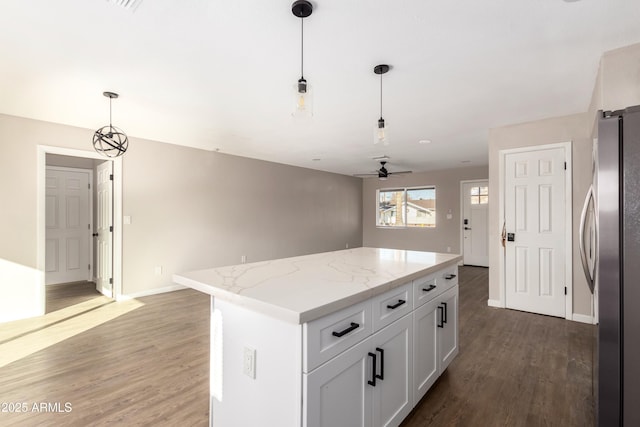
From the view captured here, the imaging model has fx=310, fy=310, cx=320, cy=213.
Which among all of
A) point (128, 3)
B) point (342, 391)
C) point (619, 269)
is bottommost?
point (342, 391)

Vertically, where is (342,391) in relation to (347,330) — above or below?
below

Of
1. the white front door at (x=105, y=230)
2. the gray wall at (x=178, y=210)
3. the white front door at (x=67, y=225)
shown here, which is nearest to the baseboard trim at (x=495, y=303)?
the gray wall at (x=178, y=210)

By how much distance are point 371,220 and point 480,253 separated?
3038 millimetres

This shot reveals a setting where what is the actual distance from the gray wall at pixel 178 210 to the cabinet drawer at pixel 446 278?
13.8 feet

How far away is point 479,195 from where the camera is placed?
23.4ft

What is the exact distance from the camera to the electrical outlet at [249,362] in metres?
1.27

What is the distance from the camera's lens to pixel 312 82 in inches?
105

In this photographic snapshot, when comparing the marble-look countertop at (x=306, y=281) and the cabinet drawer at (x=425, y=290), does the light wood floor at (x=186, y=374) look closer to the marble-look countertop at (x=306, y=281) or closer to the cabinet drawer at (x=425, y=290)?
the cabinet drawer at (x=425, y=290)

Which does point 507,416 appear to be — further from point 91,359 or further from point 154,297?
point 154,297

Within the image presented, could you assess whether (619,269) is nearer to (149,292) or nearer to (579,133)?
(579,133)

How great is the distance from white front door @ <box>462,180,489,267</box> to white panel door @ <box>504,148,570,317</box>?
3.37 m

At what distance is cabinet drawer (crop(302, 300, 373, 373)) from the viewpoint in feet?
3.59

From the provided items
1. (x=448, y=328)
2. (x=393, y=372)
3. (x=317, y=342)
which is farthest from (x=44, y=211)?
(x=448, y=328)

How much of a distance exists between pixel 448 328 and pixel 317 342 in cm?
152
